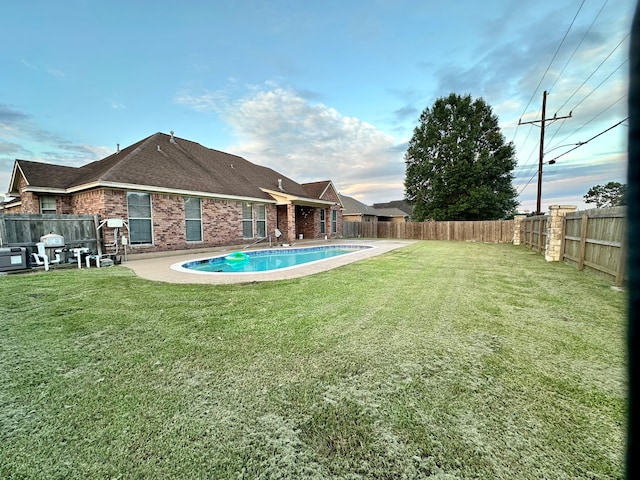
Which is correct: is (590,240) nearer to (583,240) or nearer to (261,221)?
(583,240)

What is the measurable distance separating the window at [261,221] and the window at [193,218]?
3.66 meters

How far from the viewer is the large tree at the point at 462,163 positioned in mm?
25109

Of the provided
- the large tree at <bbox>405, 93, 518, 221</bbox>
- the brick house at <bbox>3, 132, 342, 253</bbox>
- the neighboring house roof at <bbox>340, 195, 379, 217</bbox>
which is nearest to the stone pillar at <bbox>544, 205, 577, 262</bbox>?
the brick house at <bbox>3, 132, 342, 253</bbox>

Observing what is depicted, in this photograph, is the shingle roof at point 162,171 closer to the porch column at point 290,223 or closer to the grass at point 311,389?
the porch column at point 290,223

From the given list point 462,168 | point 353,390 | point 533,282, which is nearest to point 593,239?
point 533,282

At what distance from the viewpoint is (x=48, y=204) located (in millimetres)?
11852

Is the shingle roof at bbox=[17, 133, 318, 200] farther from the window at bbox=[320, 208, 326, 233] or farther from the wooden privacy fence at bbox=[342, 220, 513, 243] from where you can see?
the wooden privacy fence at bbox=[342, 220, 513, 243]

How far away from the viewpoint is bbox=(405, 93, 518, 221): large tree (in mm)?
25109

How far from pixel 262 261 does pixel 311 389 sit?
9822mm

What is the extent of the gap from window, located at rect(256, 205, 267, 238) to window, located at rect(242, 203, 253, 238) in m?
0.45

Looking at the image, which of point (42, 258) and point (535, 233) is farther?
point (535, 233)

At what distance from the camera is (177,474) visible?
188 cm

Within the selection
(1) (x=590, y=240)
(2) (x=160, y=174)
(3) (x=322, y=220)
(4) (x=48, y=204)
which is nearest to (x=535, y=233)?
(1) (x=590, y=240)

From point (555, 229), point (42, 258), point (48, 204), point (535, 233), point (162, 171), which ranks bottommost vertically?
point (42, 258)
